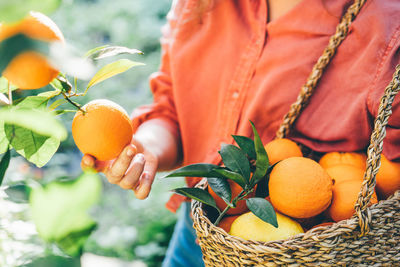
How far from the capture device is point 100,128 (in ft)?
1.66

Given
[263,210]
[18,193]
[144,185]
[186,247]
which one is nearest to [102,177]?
[186,247]

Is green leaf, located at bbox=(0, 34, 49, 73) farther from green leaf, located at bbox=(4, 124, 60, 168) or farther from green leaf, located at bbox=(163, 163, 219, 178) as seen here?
green leaf, located at bbox=(163, 163, 219, 178)

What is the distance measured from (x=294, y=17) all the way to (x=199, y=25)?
0.84ft

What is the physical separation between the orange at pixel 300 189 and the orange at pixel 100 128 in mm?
261

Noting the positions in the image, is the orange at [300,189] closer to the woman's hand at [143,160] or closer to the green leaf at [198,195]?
the green leaf at [198,195]

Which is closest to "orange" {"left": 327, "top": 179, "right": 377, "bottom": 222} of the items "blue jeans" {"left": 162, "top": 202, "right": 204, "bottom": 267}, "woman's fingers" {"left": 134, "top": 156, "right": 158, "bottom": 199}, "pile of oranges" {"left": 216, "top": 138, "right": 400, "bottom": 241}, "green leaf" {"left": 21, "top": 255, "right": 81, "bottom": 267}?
"pile of oranges" {"left": 216, "top": 138, "right": 400, "bottom": 241}

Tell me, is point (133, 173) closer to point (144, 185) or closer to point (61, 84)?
point (144, 185)

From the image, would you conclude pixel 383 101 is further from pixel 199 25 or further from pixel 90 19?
pixel 90 19

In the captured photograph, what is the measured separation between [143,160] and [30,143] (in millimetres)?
308

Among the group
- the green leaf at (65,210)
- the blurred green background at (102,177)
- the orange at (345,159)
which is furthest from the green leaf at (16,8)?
the blurred green background at (102,177)

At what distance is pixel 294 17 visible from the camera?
77 cm

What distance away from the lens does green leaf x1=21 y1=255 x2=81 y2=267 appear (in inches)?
10.3

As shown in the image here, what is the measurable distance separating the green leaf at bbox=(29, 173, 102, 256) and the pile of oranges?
316mm

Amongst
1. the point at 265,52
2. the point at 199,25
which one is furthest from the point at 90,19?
the point at 265,52
